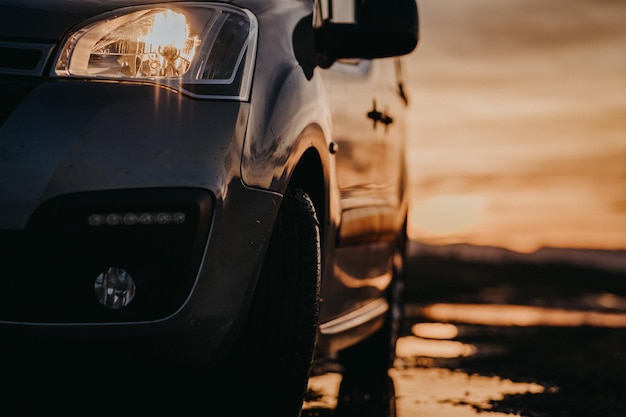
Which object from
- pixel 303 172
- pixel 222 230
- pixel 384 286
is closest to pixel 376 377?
pixel 384 286

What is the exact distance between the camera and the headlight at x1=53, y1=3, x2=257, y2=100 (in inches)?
144

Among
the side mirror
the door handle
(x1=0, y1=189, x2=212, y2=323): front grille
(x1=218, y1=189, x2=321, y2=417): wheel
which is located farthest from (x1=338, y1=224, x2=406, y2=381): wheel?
(x1=0, y1=189, x2=212, y2=323): front grille

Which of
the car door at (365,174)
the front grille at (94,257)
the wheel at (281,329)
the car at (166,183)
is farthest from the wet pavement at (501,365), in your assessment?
the front grille at (94,257)

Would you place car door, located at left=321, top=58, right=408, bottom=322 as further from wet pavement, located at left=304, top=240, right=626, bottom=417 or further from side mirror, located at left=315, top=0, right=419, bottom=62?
wet pavement, located at left=304, top=240, right=626, bottom=417

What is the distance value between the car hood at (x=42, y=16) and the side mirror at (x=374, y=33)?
41.1 inches

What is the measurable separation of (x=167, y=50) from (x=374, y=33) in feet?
3.34

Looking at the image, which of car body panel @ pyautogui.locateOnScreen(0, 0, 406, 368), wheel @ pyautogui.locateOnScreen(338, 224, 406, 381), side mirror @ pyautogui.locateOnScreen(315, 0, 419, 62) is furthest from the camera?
wheel @ pyautogui.locateOnScreen(338, 224, 406, 381)

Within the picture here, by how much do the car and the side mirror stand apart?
0.97 feet

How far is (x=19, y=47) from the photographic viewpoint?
3598 millimetres

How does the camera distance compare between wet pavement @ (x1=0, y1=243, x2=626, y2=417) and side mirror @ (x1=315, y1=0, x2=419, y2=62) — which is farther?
side mirror @ (x1=315, y1=0, x2=419, y2=62)

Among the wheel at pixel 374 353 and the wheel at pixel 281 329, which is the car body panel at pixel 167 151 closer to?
the wheel at pixel 281 329

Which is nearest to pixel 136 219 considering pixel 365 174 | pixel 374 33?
pixel 374 33

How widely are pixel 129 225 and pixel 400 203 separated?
11.3 feet

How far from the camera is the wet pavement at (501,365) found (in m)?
5.66
